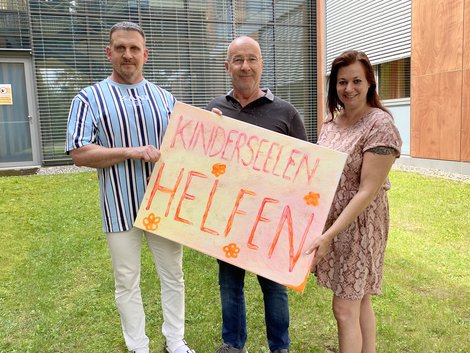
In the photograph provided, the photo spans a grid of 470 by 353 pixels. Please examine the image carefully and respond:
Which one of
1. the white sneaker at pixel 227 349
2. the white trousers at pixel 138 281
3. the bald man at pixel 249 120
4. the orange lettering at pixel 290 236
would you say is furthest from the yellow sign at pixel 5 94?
the orange lettering at pixel 290 236

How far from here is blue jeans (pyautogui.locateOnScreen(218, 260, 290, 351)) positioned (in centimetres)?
265

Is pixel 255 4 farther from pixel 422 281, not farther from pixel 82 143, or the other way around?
pixel 82 143

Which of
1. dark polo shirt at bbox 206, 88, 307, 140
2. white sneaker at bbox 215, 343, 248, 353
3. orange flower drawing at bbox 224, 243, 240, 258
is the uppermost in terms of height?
dark polo shirt at bbox 206, 88, 307, 140

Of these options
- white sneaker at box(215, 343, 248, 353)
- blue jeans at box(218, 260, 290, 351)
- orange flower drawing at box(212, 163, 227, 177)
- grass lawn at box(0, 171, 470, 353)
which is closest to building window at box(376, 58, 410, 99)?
grass lawn at box(0, 171, 470, 353)

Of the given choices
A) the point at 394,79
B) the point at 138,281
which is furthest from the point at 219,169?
the point at 394,79

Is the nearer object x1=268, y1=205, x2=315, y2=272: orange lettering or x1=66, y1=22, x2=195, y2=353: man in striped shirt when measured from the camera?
x1=268, y1=205, x2=315, y2=272: orange lettering

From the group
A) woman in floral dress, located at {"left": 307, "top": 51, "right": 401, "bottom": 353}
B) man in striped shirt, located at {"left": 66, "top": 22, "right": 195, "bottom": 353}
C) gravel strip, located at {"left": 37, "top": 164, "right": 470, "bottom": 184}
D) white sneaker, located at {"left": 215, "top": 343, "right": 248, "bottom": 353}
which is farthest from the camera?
gravel strip, located at {"left": 37, "top": 164, "right": 470, "bottom": 184}

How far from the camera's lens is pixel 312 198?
2.15m

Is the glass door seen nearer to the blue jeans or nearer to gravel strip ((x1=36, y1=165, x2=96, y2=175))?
gravel strip ((x1=36, y1=165, x2=96, y2=175))

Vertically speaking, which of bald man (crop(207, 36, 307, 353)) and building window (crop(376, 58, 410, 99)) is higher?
building window (crop(376, 58, 410, 99))

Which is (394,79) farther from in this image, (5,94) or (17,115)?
(5,94)

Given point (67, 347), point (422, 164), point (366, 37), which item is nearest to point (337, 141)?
point (67, 347)

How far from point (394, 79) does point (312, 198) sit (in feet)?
35.0

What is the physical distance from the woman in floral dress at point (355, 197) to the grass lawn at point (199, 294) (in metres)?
1.00
